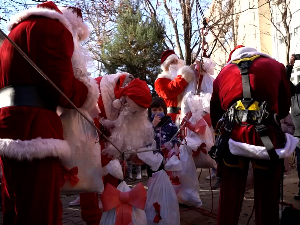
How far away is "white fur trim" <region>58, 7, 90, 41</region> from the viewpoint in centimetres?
224

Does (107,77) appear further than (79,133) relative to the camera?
Yes

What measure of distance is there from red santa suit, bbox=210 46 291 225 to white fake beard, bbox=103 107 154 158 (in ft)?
2.94

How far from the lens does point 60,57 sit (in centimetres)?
186

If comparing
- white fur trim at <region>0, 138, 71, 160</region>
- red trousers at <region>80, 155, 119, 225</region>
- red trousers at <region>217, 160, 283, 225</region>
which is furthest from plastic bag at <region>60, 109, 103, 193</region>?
red trousers at <region>217, 160, 283, 225</region>

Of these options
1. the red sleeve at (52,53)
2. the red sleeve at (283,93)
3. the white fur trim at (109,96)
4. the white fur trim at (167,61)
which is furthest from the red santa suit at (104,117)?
the white fur trim at (167,61)

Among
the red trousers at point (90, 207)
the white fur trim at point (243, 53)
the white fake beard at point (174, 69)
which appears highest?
the white fake beard at point (174, 69)

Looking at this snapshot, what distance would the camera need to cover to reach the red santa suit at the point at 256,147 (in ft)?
7.44

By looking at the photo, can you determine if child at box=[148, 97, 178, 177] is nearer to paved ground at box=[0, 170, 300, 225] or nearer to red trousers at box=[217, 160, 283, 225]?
paved ground at box=[0, 170, 300, 225]

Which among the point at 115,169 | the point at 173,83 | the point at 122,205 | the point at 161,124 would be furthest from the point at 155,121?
the point at 122,205

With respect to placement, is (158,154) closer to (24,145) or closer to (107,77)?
(107,77)

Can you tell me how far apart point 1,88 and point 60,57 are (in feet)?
1.34

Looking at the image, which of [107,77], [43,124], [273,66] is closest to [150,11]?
[107,77]

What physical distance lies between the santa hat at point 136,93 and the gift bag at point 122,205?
79 centimetres

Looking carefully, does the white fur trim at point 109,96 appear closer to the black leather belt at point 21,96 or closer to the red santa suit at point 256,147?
the red santa suit at point 256,147
